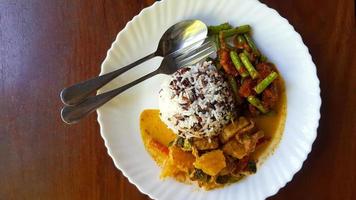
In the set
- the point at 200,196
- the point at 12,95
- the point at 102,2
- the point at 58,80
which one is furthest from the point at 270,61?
the point at 12,95

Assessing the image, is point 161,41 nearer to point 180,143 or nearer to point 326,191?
point 180,143

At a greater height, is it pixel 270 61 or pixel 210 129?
A: pixel 270 61

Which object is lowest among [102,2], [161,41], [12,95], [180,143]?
[180,143]

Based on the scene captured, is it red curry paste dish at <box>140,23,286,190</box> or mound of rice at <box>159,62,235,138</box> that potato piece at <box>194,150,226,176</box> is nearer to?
red curry paste dish at <box>140,23,286,190</box>

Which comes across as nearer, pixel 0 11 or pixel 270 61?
pixel 270 61

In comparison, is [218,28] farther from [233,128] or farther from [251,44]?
[233,128]

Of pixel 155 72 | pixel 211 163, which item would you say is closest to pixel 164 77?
pixel 155 72

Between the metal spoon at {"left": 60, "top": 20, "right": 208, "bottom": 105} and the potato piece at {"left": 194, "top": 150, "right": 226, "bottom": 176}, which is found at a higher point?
the metal spoon at {"left": 60, "top": 20, "right": 208, "bottom": 105}

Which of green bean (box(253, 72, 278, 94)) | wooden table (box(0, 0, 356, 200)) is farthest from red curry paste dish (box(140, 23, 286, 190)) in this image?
wooden table (box(0, 0, 356, 200))
